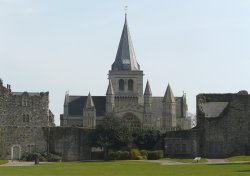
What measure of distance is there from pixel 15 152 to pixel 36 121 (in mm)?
4750

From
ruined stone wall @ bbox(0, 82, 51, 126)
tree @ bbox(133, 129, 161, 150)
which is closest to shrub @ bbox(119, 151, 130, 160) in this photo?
tree @ bbox(133, 129, 161, 150)

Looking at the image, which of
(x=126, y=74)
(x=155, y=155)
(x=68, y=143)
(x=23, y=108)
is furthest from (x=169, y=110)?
(x=155, y=155)

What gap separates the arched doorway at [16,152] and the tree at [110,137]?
30.2 feet

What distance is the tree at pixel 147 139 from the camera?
89.4 meters

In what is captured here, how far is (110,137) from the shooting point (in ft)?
289

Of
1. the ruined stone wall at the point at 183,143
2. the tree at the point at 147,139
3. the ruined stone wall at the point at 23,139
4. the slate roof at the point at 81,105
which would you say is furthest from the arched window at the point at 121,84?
the ruined stone wall at the point at 23,139

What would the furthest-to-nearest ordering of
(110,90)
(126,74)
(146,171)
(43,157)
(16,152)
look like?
(126,74), (110,90), (16,152), (43,157), (146,171)

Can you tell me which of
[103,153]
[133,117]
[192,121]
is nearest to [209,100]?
[103,153]

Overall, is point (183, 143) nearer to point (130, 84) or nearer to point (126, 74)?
point (130, 84)

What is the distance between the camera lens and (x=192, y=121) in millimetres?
163000

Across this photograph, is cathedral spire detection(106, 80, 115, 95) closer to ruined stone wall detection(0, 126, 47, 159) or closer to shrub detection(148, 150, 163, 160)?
ruined stone wall detection(0, 126, 47, 159)

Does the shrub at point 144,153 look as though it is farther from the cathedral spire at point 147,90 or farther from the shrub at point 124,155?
the cathedral spire at point 147,90

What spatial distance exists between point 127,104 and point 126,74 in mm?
15014

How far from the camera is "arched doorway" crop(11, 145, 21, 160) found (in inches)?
3339
